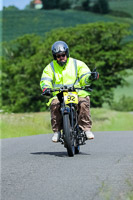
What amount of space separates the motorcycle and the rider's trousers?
0.29 ft

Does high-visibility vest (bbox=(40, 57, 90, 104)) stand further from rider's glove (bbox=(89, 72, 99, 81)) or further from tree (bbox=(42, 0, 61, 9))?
tree (bbox=(42, 0, 61, 9))

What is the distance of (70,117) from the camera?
9070mm

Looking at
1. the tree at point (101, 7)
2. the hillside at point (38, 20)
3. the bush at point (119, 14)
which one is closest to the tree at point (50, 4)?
the hillside at point (38, 20)

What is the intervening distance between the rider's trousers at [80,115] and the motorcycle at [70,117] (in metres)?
0.09

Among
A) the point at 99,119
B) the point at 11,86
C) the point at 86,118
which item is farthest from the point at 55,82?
the point at 11,86

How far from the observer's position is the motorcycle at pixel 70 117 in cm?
870

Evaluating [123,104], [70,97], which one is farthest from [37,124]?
[123,104]

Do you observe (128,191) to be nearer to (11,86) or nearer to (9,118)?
(9,118)

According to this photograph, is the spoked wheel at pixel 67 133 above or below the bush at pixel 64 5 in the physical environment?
below

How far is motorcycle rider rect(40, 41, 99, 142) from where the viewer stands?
9234 millimetres

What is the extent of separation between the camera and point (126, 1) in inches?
5915

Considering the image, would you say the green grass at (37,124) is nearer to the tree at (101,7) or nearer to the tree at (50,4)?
the tree at (101,7)

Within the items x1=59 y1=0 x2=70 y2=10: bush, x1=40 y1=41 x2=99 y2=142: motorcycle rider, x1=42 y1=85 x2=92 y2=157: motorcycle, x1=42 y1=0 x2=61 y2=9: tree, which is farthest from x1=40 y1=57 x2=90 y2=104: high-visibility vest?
x1=59 y1=0 x2=70 y2=10: bush

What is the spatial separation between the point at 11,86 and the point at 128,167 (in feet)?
190
